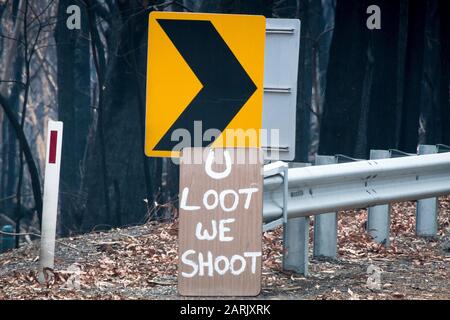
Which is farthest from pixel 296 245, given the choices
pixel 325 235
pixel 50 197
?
pixel 50 197

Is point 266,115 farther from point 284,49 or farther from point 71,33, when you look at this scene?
point 71,33

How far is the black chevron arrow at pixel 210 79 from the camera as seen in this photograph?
873 centimetres

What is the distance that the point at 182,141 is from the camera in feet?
28.8

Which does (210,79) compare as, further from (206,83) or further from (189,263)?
(189,263)

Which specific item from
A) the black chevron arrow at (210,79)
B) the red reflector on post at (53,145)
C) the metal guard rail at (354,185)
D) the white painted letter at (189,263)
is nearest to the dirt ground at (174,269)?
the white painted letter at (189,263)

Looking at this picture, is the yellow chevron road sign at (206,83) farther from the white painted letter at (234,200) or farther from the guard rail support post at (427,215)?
the guard rail support post at (427,215)

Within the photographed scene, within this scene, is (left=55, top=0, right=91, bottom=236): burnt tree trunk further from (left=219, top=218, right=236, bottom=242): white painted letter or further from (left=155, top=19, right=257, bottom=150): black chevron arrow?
(left=219, top=218, right=236, bottom=242): white painted letter

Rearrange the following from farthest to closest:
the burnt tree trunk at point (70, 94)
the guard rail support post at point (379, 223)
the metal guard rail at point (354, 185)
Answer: the burnt tree trunk at point (70, 94), the guard rail support post at point (379, 223), the metal guard rail at point (354, 185)

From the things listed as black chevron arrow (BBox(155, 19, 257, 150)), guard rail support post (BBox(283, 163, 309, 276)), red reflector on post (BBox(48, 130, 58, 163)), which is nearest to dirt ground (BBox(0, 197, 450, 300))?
guard rail support post (BBox(283, 163, 309, 276))

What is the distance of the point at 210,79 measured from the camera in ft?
28.8

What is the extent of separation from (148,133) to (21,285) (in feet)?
5.08

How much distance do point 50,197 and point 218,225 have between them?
153cm

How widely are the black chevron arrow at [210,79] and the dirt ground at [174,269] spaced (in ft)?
3.98
